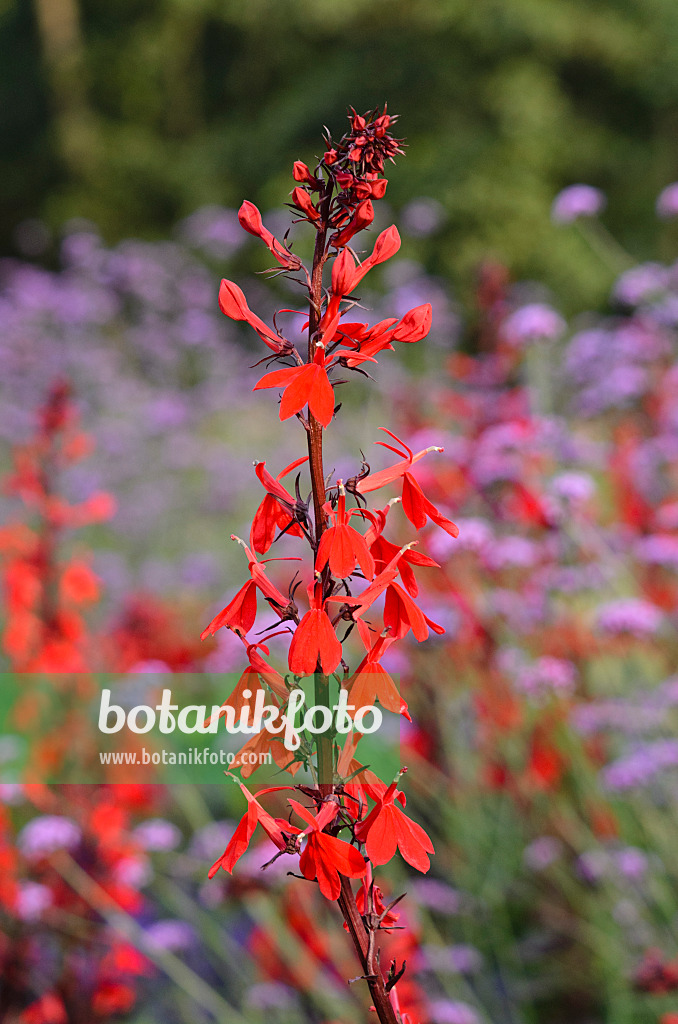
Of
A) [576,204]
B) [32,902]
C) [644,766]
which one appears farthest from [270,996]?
[576,204]

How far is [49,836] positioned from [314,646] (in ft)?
4.33

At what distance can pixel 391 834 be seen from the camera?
684 millimetres

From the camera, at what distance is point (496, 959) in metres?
2.05

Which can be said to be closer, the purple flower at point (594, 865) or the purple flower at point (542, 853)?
the purple flower at point (594, 865)

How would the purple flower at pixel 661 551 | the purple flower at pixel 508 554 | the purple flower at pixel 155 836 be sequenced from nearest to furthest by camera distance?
the purple flower at pixel 155 836, the purple flower at pixel 508 554, the purple flower at pixel 661 551

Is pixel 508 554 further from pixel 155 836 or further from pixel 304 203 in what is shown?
pixel 304 203

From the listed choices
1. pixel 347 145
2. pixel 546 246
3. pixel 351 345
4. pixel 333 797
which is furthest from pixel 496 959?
pixel 546 246

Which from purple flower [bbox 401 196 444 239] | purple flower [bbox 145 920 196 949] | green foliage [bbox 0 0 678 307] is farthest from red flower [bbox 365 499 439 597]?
green foliage [bbox 0 0 678 307]

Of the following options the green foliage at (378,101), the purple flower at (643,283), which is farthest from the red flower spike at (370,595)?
the green foliage at (378,101)

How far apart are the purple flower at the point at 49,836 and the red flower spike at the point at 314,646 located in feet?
4.30

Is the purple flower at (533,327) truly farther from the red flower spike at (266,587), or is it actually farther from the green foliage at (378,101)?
the green foliage at (378,101)

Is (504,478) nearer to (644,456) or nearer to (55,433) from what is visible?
(644,456)

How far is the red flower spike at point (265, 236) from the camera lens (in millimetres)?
720

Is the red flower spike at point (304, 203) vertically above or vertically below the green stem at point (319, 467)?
above
